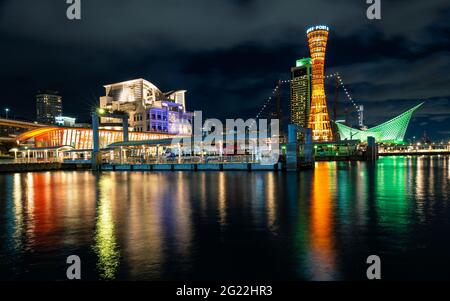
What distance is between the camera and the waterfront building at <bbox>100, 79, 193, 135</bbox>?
395 feet

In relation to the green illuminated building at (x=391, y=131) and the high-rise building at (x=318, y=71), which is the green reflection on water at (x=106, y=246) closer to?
the high-rise building at (x=318, y=71)

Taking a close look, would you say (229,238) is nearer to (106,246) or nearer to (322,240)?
(322,240)

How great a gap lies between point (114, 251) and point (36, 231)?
14.3 ft

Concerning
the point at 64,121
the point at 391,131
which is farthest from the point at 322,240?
the point at 391,131

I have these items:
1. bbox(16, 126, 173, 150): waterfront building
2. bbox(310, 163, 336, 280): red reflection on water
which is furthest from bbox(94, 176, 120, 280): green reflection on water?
bbox(16, 126, 173, 150): waterfront building

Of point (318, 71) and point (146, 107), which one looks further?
point (146, 107)

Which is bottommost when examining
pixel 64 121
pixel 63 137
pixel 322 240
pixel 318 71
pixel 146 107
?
pixel 322 240

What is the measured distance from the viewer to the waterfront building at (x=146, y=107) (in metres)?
120

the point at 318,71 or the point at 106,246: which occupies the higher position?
the point at 318,71

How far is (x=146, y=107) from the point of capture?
399 feet

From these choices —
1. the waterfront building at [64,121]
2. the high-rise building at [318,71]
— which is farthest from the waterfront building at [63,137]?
the high-rise building at [318,71]

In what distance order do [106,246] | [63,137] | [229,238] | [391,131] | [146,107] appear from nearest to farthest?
1. [106,246]
2. [229,238]
3. [63,137]
4. [146,107]
5. [391,131]

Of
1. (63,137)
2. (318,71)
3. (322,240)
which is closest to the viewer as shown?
(322,240)

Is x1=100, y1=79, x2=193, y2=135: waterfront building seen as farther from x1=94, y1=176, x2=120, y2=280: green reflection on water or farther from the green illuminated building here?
x1=94, y1=176, x2=120, y2=280: green reflection on water
